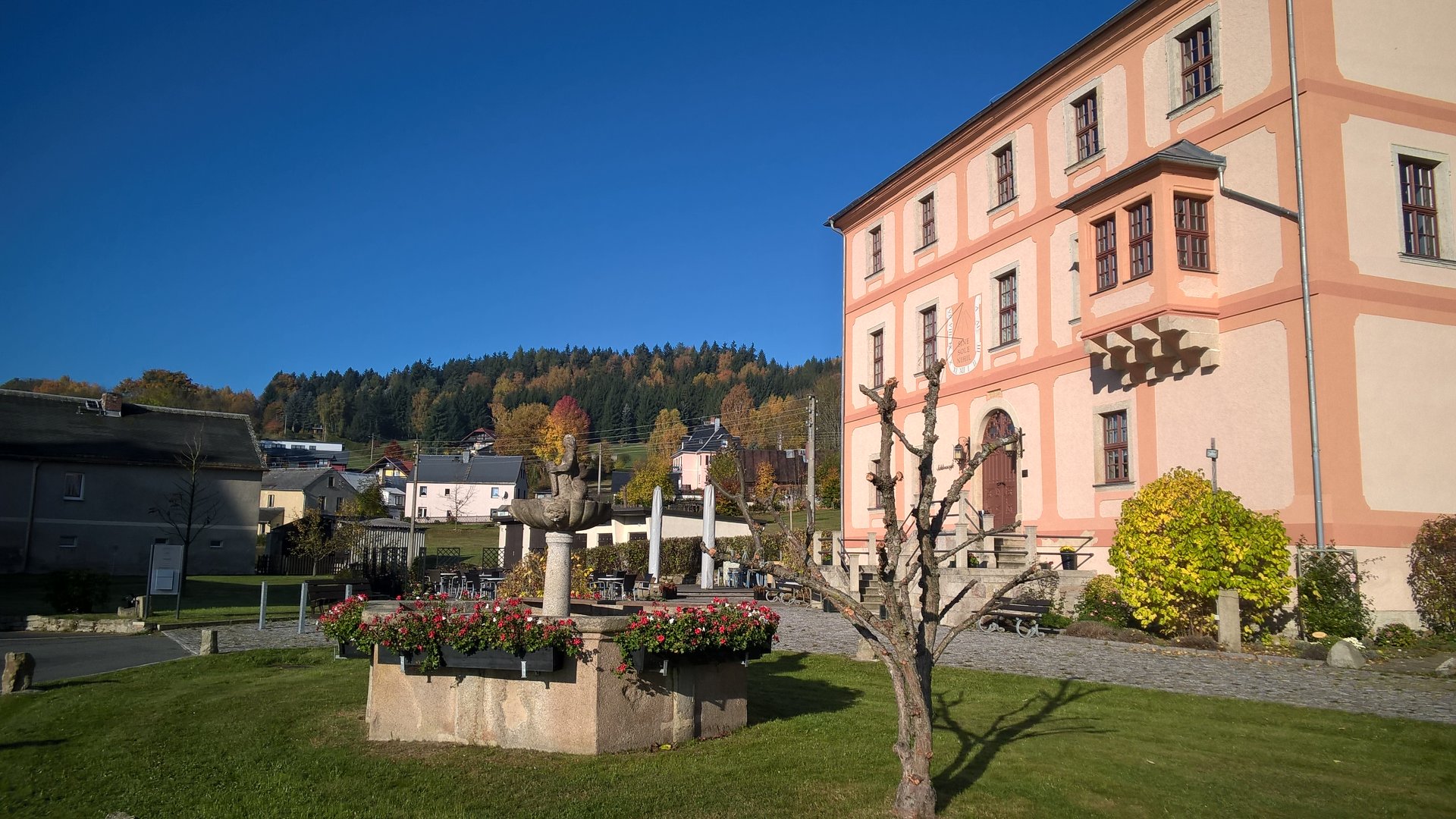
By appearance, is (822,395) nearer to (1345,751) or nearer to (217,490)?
(217,490)

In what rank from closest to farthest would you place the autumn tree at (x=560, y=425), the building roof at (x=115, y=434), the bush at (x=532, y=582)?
the bush at (x=532, y=582)
the building roof at (x=115, y=434)
the autumn tree at (x=560, y=425)

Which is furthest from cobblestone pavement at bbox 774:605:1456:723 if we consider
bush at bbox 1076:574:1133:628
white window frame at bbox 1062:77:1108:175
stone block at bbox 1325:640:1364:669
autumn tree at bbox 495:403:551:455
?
autumn tree at bbox 495:403:551:455

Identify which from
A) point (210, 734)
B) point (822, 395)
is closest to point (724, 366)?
point (822, 395)

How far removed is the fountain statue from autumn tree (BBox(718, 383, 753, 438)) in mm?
91588

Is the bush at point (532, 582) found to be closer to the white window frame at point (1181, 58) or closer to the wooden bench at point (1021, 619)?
the wooden bench at point (1021, 619)

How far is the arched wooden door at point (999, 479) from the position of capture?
77.9ft

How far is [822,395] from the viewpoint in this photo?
98250 mm

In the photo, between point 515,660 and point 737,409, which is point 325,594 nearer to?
point 515,660

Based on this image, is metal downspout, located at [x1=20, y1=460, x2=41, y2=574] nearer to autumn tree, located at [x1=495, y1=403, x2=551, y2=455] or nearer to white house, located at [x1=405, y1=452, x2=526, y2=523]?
white house, located at [x1=405, y1=452, x2=526, y2=523]

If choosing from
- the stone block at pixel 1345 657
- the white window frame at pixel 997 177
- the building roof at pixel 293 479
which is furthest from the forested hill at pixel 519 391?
the stone block at pixel 1345 657

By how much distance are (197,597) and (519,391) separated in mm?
117935

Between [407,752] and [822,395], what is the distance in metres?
91.4

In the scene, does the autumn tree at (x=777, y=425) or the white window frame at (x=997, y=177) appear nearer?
the white window frame at (x=997, y=177)

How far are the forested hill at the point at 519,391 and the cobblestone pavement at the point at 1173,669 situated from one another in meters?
88.4
